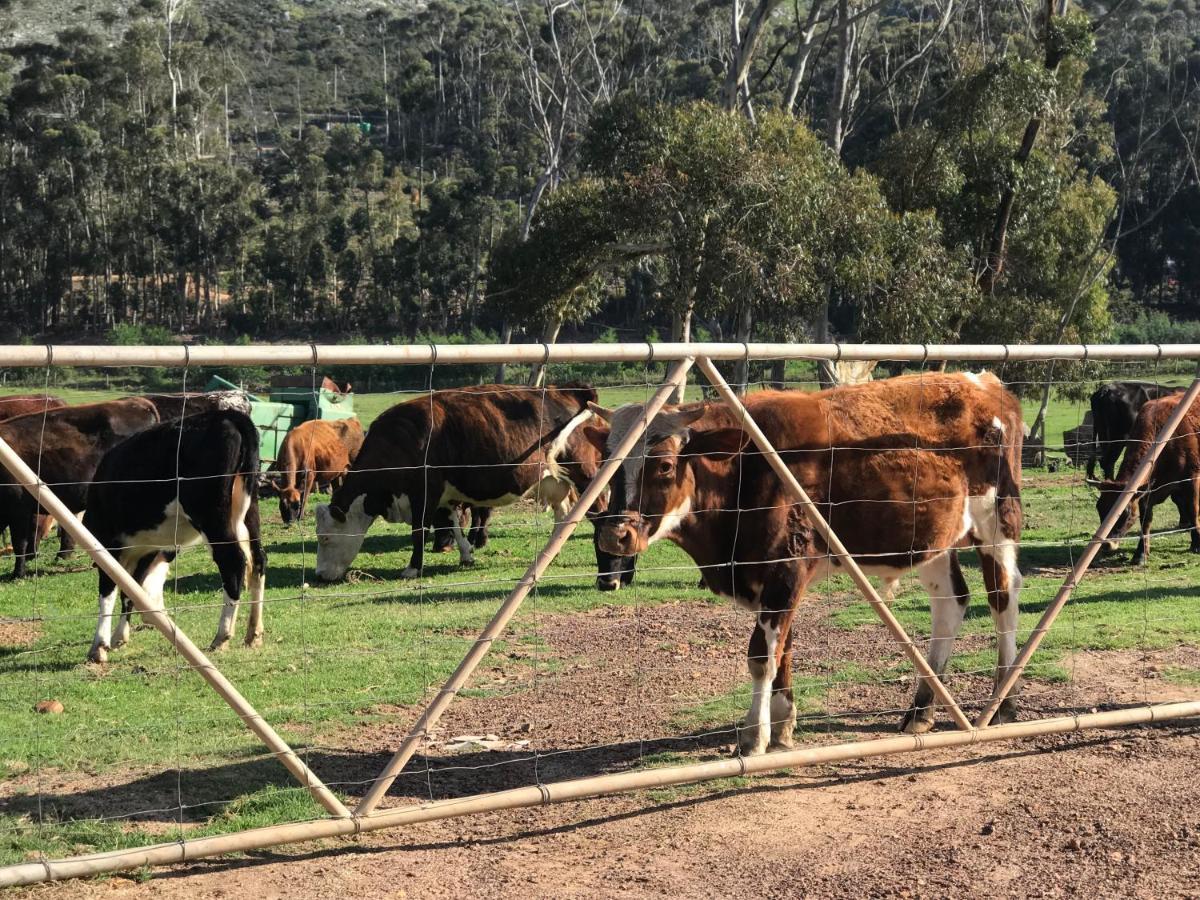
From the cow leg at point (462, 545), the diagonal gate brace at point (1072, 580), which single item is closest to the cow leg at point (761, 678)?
the diagonal gate brace at point (1072, 580)

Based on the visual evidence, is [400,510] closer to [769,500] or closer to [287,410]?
[769,500]

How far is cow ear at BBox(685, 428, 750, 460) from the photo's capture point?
24.9 ft

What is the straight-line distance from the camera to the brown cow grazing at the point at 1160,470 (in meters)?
14.3

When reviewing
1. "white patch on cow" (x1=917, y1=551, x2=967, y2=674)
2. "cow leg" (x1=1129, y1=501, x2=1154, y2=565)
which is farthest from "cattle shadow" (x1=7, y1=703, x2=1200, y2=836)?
"cow leg" (x1=1129, y1=501, x2=1154, y2=565)

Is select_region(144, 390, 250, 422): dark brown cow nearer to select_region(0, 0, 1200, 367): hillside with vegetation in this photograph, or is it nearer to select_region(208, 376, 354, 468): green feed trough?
select_region(208, 376, 354, 468): green feed trough

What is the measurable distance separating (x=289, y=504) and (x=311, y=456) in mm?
1724

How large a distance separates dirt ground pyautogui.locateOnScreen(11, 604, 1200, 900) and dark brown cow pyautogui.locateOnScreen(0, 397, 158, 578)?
6.50 m

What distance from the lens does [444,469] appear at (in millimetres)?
14555

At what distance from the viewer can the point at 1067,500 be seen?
742 inches

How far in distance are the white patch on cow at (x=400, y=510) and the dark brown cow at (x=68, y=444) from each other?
2.64 meters

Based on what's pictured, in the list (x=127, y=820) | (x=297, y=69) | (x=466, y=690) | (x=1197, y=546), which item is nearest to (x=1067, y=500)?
(x=1197, y=546)

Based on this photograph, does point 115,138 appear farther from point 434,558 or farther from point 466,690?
point 466,690

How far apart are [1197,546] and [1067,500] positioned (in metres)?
3.34

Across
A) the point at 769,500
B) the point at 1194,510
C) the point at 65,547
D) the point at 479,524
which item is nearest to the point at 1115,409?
the point at 1194,510
